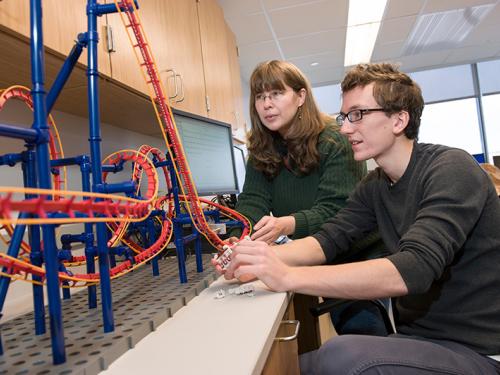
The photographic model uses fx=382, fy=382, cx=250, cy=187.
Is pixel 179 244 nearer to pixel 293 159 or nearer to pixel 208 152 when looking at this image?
pixel 208 152

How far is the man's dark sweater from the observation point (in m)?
0.70

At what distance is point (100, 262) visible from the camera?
0.58 meters

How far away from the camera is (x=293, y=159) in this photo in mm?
1223

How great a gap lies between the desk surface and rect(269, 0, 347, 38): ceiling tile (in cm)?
288

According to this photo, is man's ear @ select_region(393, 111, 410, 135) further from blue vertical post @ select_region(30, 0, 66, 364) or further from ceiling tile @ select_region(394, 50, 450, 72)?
ceiling tile @ select_region(394, 50, 450, 72)

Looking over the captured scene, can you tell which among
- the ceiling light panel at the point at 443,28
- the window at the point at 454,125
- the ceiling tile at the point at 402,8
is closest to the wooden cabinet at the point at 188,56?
the ceiling tile at the point at 402,8

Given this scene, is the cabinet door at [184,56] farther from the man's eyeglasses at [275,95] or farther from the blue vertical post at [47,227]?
the blue vertical post at [47,227]

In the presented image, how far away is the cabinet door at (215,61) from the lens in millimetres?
2127

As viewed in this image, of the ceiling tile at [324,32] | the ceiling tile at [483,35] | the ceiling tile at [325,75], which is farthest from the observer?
the ceiling tile at [325,75]

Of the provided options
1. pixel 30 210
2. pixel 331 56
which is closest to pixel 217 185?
pixel 30 210

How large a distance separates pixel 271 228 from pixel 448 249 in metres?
0.44

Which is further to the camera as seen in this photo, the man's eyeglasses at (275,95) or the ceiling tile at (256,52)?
the ceiling tile at (256,52)

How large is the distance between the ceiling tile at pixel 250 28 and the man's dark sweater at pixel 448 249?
2.65 m

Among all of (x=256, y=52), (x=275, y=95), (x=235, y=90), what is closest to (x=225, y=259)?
(x=275, y=95)
